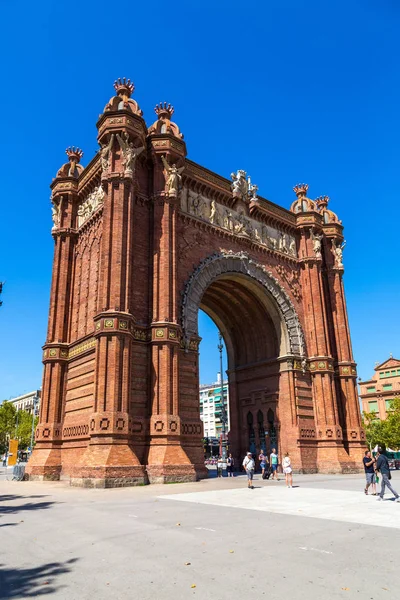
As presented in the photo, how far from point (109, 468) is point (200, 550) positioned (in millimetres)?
13054

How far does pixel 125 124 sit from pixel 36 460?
19503mm

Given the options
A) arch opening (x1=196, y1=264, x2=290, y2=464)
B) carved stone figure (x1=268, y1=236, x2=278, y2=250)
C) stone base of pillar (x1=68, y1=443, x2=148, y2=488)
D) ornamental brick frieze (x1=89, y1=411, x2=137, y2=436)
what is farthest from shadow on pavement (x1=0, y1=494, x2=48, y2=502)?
carved stone figure (x1=268, y1=236, x2=278, y2=250)

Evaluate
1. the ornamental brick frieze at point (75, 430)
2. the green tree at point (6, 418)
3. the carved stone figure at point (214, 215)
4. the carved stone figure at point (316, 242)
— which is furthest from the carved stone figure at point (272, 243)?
the green tree at point (6, 418)

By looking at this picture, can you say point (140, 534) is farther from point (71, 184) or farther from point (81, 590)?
point (71, 184)

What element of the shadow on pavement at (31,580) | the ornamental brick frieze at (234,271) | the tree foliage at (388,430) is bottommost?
the shadow on pavement at (31,580)

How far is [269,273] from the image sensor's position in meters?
34.0

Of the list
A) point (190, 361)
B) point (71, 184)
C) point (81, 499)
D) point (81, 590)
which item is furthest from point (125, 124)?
point (81, 590)

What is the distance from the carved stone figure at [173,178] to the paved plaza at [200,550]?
1760cm

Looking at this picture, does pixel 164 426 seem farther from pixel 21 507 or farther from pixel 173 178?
pixel 173 178

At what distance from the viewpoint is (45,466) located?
26.1m

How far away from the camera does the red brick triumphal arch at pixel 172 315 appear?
75.4 ft

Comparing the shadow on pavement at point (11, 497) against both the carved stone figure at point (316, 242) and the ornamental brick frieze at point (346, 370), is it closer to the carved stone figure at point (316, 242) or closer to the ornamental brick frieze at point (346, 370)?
the ornamental brick frieze at point (346, 370)

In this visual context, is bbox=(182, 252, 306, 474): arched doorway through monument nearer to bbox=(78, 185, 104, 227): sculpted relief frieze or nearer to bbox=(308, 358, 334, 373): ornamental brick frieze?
bbox=(308, 358, 334, 373): ornamental brick frieze

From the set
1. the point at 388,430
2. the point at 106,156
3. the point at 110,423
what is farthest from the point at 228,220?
the point at 388,430
